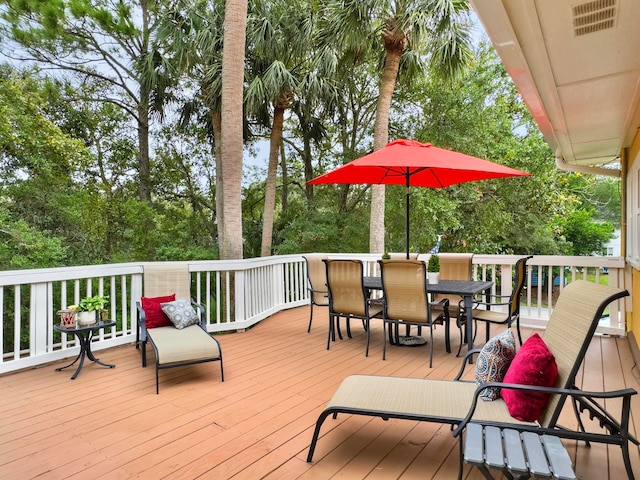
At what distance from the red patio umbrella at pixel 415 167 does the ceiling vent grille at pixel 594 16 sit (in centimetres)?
174

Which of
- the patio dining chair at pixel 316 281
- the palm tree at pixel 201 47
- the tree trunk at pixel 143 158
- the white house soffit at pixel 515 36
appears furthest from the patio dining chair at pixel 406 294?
the tree trunk at pixel 143 158

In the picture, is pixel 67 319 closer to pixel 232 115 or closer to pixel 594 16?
pixel 232 115

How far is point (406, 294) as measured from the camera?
405 cm

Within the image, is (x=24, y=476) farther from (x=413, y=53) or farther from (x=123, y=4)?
(x=123, y=4)

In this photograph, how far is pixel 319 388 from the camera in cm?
340

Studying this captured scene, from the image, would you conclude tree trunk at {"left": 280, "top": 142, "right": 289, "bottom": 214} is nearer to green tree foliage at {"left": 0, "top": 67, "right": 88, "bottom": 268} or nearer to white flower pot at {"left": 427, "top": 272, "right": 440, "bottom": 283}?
green tree foliage at {"left": 0, "top": 67, "right": 88, "bottom": 268}

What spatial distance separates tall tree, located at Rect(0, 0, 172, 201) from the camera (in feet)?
32.9

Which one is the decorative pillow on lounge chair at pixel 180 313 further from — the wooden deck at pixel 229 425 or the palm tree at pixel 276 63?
the palm tree at pixel 276 63

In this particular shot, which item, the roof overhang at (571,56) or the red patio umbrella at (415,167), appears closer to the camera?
the roof overhang at (571,56)

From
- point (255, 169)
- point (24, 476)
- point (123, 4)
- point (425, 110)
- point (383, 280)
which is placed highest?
point (123, 4)

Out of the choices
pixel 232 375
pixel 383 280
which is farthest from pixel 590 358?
pixel 232 375

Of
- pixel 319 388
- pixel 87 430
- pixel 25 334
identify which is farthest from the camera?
pixel 25 334

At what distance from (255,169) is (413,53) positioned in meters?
7.63

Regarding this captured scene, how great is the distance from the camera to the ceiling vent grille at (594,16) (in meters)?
2.02
